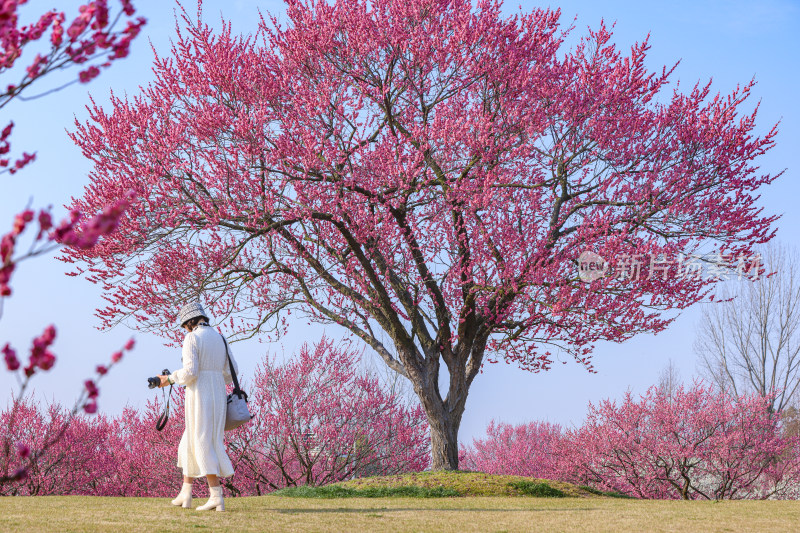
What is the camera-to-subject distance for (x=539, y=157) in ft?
41.1

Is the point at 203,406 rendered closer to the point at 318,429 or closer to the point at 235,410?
the point at 235,410

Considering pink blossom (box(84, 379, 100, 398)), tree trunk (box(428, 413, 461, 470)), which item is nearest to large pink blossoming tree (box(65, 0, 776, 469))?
tree trunk (box(428, 413, 461, 470))

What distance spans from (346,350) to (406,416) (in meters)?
2.43

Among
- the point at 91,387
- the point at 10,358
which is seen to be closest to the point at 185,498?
the point at 91,387

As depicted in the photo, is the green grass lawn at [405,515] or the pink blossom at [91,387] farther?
the green grass lawn at [405,515]

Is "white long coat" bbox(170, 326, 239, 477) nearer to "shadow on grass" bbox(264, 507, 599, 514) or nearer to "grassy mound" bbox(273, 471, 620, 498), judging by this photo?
"shadow on grass" bbox(264, 507, 599, 514)

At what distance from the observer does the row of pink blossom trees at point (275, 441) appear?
52.5ft

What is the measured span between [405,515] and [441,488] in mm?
3159

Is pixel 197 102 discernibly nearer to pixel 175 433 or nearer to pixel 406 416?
pixel 175 433

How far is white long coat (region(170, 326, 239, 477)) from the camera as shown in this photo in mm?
7496

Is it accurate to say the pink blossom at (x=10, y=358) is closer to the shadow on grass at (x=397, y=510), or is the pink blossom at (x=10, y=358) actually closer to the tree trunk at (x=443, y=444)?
the shadow on grass at (x=397, y=510)

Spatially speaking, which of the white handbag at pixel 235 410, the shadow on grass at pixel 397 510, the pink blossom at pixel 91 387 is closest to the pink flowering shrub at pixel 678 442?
the shadow on grass at pixel 397 510

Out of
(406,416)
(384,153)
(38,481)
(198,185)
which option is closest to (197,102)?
(198,185)

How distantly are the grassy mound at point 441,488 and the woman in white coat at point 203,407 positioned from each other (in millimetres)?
3389
